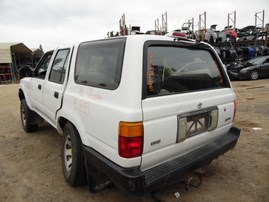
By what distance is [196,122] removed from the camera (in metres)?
2.28

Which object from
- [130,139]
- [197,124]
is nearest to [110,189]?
[130,139]

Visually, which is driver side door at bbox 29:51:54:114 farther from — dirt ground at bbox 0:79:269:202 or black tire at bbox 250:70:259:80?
black tire at bbox 250:70:259:80

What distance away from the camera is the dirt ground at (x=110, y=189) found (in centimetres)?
256

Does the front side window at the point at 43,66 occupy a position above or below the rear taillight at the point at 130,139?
above

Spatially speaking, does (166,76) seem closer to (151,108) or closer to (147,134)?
(151,108)

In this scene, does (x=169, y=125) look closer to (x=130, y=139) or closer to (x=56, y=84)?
(x=130, y=139)

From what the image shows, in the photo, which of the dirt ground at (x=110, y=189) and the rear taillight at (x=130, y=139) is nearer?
the rear taillight at (x=130, y=139)

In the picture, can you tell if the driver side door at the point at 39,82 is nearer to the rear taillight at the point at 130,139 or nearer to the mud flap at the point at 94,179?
the mud flap at the point at 94,179

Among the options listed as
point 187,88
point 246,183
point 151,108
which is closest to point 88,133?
point 151,108

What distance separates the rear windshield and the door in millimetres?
1276

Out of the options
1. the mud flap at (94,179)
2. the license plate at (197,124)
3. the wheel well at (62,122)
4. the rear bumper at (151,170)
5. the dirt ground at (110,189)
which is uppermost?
the license plate at (197,124)

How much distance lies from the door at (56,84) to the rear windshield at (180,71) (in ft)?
4.19

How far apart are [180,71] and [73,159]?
152 centimetres

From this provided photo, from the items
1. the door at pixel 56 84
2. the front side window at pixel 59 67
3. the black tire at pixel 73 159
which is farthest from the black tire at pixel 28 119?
the black tire at pixel 73 159
